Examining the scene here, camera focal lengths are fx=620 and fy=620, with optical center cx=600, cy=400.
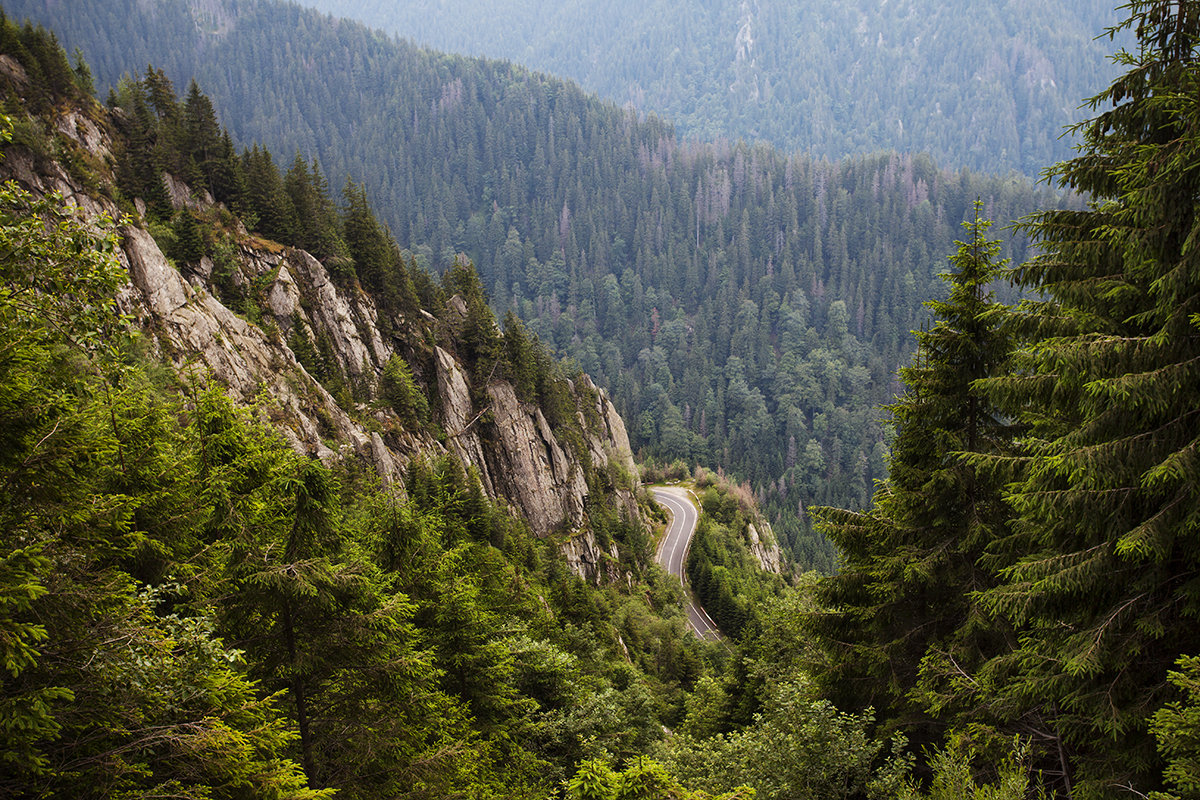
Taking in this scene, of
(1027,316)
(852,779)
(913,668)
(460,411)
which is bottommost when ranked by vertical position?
(852,779)

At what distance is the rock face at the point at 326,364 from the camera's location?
1059 inches

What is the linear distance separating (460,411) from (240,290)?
1624 cm

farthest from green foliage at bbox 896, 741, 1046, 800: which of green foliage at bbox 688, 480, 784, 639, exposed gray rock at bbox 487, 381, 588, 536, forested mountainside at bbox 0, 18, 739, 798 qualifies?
green foliage at bbox 688, 480, 784, 639

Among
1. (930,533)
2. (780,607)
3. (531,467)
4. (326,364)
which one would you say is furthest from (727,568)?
(930,533)

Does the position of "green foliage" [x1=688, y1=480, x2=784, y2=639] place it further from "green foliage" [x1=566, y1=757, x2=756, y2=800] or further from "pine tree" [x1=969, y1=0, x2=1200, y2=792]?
"green foliage" [x1=566, y1=757, x2=756, y2=800]

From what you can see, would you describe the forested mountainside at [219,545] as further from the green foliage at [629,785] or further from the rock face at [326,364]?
the green foliage at [629,785]

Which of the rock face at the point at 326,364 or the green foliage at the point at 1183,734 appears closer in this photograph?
the green foliage at the point at 1183,734

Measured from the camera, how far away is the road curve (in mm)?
55291

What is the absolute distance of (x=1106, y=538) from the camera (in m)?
7.36

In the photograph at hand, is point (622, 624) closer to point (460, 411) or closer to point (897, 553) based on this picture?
point (460, 411)

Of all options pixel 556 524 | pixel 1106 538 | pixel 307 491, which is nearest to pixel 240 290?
pixel 556 524

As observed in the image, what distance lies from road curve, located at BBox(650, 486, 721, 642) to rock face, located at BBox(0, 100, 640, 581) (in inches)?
320

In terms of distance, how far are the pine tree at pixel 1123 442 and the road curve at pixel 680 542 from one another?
137 feet

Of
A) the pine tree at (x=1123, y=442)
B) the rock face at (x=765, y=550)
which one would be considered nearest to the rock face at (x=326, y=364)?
the pine tree at (x=1123, y=442)
